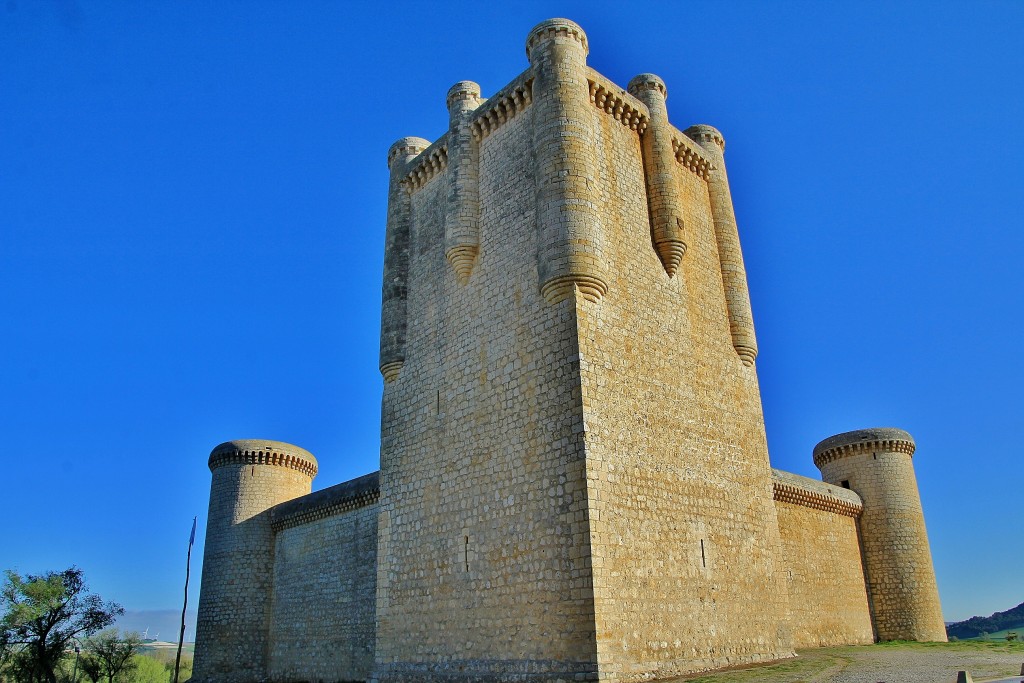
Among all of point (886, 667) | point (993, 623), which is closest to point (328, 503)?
point (886, 667)

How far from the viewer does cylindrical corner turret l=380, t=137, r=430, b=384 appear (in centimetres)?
1393

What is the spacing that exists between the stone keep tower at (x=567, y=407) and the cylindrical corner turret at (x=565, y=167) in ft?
0.12

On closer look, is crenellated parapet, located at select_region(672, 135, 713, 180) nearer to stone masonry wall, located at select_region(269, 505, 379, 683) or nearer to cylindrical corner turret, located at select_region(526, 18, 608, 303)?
cylindrical corner turret, located at select_region(526, 18, 608, 303)

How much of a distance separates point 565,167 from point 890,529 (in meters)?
14.4

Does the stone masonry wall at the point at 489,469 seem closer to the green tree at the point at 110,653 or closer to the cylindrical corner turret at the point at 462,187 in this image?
the cylindrical corner turret at the point at 462,187

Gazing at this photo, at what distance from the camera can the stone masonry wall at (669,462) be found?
32.6ft

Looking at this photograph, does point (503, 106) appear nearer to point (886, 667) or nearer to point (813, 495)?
point (886, 667)

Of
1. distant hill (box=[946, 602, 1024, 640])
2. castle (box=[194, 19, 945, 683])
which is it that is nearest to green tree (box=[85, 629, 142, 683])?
castle (box=[194, 19, 945, 683])

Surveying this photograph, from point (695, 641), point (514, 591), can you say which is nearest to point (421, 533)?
point (514, 591)

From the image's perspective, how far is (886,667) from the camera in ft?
34.8

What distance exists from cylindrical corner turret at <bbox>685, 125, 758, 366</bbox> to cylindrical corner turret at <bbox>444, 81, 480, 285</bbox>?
17.1 ft

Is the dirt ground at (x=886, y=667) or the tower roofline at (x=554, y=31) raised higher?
the tower roofline at (x=554, y=31)

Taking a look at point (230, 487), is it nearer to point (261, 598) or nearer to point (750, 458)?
point (261, 598)

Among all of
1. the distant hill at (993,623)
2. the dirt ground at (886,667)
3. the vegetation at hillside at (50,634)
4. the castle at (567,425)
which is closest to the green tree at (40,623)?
the vegetation at hillside at (50,634)
